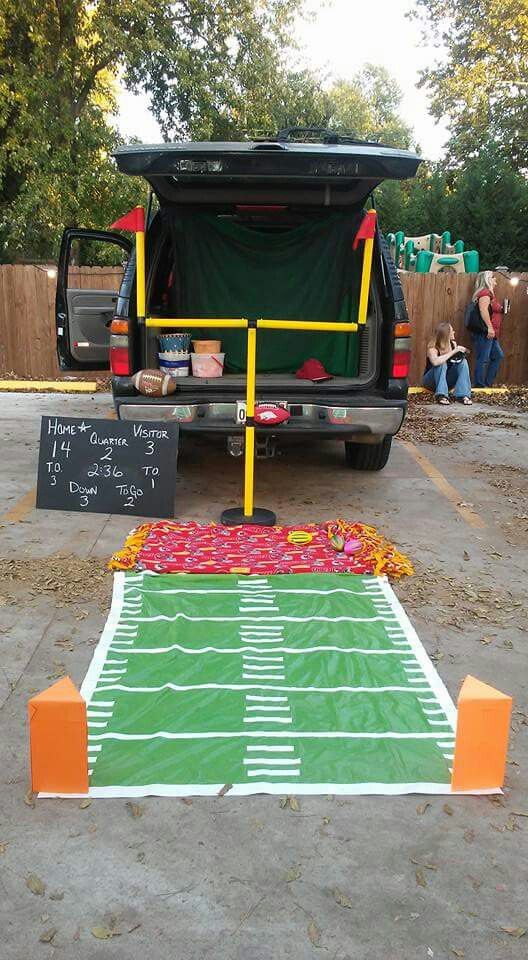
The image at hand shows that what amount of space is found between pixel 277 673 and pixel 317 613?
64cm

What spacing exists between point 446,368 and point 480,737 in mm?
8335

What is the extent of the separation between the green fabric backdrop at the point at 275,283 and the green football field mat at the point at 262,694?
3024 millimetres

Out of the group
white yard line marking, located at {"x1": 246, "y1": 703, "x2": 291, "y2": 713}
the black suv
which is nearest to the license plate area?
the black suv

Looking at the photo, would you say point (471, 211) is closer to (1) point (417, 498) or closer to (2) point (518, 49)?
(2) point (518, 49)

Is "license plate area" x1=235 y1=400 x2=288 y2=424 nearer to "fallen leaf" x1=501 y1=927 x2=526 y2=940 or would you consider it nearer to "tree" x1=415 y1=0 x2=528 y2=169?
"fallen leaf" x1=501 y1=927 x2=526 y2=940

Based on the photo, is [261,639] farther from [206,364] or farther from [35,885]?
[206,364]

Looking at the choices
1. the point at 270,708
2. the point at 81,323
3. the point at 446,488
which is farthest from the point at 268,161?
the point at 270,708

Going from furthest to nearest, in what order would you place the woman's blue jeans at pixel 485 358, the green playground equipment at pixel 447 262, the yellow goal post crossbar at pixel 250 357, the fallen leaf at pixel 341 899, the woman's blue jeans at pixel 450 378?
the green playground equipment at pixel 447 262
the woman's blue jeans at pixel 485 358
the woman's blue jeans at pixel 450 378
the yellow goal post crossbar at pixel 250 357
the fallen leaf at pixel 341 899

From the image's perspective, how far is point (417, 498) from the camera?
580 centimetres

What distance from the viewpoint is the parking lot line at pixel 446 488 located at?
5.32 m

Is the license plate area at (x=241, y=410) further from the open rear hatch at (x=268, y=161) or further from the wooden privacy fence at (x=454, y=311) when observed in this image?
the wooden privacy fence at (x=454, y=311)

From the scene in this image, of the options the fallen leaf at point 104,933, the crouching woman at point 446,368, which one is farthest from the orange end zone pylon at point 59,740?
the crouching woman at point 446,368

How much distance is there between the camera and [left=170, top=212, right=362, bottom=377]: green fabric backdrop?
6.34m

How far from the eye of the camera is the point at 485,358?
11047mm
